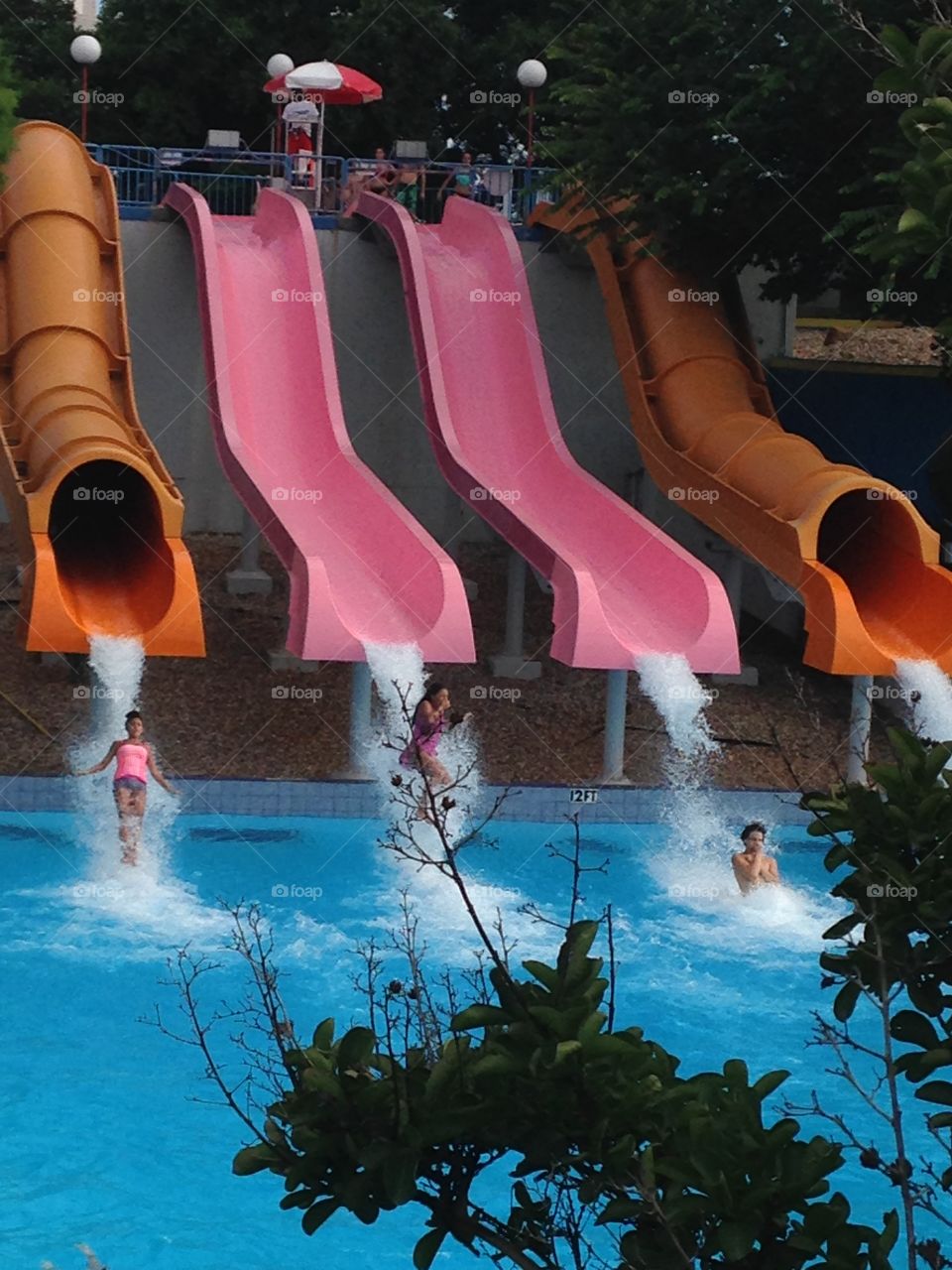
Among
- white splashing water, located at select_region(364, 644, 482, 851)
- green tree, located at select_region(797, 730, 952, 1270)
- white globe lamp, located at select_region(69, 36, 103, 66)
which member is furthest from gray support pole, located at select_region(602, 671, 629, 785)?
green tree, located at select_region(797, 730, 952, 1270)

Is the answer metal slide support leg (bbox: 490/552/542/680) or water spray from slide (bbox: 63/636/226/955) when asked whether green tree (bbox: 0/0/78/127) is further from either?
water spray from slide (bbox: 63/636/226/955)

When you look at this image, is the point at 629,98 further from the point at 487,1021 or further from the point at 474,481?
the point at 487,1021

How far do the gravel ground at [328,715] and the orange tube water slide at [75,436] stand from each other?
0.85m

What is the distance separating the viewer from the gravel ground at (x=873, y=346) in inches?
858


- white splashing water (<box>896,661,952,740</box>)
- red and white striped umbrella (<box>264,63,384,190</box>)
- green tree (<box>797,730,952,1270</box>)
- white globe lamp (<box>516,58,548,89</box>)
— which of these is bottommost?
green tree (<box>797,730,952,1270</box>)

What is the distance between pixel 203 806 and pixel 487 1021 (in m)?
9.97

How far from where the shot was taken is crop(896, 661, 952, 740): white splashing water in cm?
1372

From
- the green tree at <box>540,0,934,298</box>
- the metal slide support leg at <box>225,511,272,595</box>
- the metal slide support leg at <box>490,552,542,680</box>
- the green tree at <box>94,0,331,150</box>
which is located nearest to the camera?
the green tree at <box>540,0,934,298</box>

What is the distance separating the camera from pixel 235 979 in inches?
→ 412

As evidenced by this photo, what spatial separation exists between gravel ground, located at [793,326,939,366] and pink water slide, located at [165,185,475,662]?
671cm

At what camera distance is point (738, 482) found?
50.1 ft

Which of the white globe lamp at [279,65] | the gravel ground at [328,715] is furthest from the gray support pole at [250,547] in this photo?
the white globe lamp at [279,65]

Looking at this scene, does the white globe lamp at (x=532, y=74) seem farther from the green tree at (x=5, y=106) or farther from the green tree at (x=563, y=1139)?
the green tree at (x=563, y=1139)

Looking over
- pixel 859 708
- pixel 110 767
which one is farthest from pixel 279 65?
pixel 859 708
